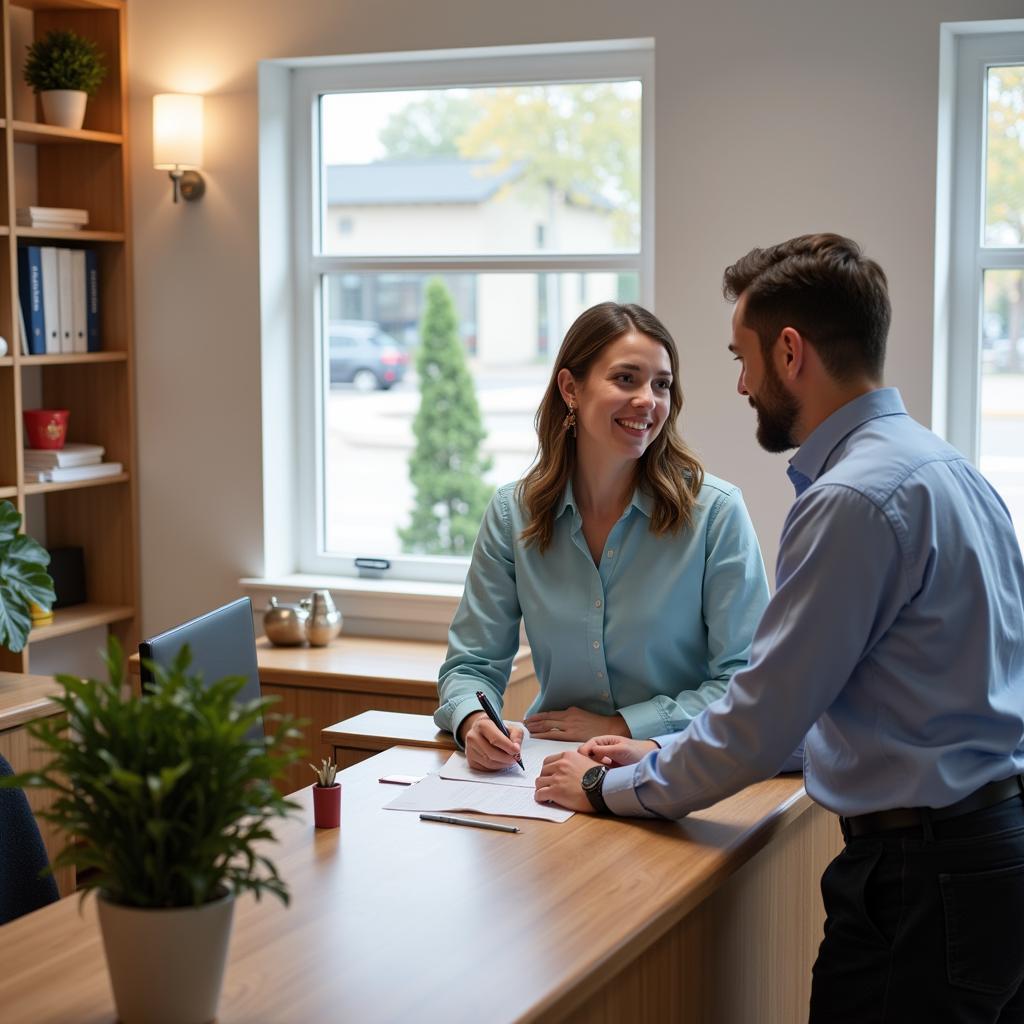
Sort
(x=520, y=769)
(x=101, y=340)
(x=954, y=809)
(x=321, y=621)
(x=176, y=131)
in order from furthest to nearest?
(x=101, y=340), (x=176, y=131), (x=321, y=621), (x=520, y=769), (x=954, y=809)

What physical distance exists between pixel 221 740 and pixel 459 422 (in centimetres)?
301

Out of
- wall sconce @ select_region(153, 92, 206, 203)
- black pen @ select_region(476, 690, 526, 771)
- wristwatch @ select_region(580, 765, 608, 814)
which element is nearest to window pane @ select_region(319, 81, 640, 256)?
wall sconce @ select_region(153, 92, 206, 203)

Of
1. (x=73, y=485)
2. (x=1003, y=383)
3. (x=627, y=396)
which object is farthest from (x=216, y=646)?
(x=1003, y=383)

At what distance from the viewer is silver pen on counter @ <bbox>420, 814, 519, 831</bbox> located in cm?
197

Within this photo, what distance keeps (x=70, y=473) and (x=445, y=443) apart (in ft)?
3.71

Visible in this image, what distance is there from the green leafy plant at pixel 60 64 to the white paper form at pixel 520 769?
2.70 metres

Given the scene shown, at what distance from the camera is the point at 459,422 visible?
428cm

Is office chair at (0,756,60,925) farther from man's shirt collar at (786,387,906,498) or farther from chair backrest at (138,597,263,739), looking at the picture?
man's shirt collar at (786,387,906,498)

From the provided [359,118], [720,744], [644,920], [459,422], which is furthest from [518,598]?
[359,118]

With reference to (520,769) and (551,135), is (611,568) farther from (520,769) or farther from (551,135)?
(551,135)

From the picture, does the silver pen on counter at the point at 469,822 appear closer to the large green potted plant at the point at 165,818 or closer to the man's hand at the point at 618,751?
the man's hand at the point at 618,751

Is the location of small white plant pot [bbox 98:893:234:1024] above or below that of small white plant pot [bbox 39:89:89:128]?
below

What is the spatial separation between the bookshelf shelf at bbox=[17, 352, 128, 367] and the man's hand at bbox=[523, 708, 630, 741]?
223cm

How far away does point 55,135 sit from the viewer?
13.3 feet
